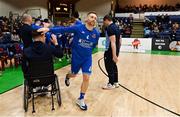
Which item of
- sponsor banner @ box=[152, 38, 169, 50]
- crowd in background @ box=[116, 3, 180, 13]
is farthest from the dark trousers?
crowd in background @ box=[116, 3, 180, 13]

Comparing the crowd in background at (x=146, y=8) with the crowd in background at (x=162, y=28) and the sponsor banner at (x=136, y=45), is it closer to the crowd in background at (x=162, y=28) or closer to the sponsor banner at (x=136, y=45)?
the crowd in background at (x=162, y=28)

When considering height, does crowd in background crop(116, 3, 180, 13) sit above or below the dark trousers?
above

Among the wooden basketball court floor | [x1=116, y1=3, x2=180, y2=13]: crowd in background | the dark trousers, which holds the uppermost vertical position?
[x1=116, y1=3, x2=180, y2=13]: crowd in background

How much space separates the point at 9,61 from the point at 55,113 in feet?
16.8

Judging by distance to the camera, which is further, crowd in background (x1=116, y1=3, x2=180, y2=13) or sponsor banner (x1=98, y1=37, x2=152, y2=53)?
crowd in background (x1=116, y1=3, x2=180, y2=13)

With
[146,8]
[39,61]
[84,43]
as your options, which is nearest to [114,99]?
[84,43]

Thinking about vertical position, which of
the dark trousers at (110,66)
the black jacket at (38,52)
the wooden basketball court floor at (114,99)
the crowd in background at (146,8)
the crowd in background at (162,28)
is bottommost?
the wooden basketball court floor at (114,99)

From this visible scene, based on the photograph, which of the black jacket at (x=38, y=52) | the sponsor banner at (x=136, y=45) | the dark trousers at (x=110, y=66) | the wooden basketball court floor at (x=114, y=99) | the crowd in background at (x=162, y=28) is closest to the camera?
the black jacket at (x=38, y=52)

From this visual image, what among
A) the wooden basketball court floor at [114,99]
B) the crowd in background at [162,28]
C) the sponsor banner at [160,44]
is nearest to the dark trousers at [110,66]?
the wooden basketball court floor at [114,99]

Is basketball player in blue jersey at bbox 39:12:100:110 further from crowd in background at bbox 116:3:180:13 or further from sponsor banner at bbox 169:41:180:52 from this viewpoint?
crowd in background at bbox 116:3:180:13

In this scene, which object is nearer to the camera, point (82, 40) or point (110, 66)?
point (82, 40)

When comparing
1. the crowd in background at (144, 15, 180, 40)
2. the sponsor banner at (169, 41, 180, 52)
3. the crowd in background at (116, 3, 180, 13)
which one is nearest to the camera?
the sponsor banner at (169, 41, 180, 52)

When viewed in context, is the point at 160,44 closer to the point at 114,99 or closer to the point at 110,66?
the point at 110,66

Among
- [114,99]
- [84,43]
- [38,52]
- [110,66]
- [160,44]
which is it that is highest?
[84,43]
